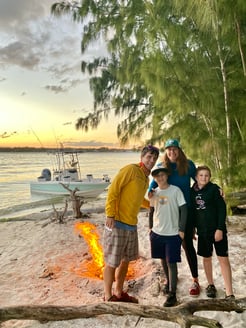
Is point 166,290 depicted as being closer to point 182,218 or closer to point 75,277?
point 182,218

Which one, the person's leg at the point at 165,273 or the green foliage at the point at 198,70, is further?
the green foliage at the point at 198,70

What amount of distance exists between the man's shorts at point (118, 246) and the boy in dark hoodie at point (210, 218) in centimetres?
76

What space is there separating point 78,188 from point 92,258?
15.0 m

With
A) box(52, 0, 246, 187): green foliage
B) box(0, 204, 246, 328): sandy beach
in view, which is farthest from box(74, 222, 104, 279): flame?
box(52, 0, 246, 187): green foliage

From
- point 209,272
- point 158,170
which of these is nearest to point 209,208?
point 158,170

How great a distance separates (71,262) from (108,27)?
26.2 feet

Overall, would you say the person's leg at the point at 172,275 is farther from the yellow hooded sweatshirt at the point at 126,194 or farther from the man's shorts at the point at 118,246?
the yellow hooded sweatshirt at the point at 126,194

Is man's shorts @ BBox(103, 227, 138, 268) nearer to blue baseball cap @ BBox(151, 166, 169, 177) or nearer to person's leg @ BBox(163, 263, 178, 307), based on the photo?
person's leg @ BBox(163, 263, 178, 307)

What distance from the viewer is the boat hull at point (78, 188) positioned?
2133cm

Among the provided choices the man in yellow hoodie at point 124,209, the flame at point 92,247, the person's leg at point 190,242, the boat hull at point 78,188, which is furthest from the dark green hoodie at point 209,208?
the boat hull at point 78,188

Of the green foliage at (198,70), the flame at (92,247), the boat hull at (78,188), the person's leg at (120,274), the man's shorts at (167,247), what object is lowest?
the boat hull at (78,188)

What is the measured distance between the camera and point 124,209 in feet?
11.4

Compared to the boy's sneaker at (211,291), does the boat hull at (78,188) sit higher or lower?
lower

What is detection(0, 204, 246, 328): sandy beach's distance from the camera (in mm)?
3410
